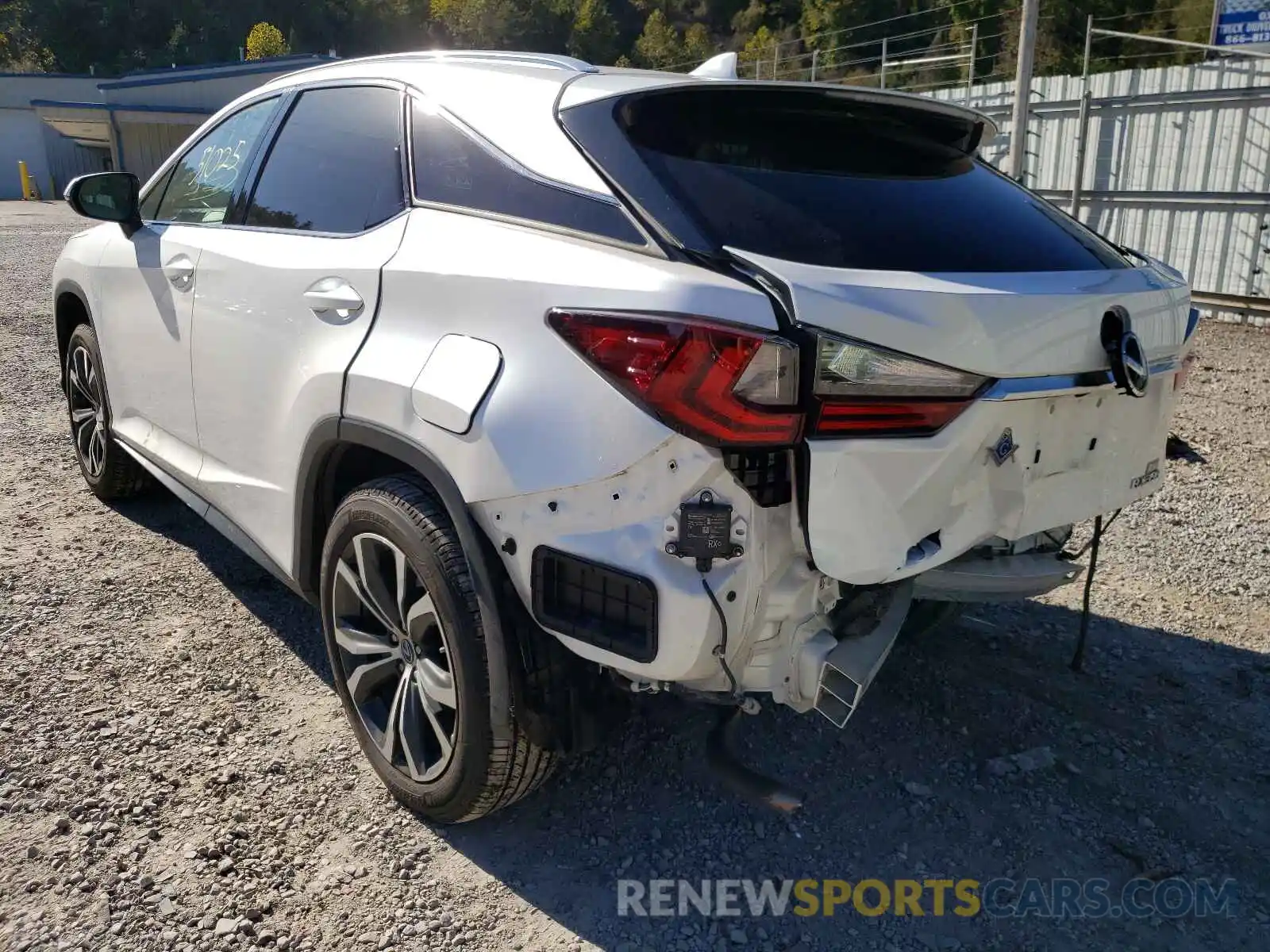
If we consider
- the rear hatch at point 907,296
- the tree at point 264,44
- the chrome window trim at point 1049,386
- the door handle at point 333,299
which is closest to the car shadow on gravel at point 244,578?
the door handle at point 333,299

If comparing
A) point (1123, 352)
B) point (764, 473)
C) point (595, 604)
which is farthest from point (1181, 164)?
point (595, 604)

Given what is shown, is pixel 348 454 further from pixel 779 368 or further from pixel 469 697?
pixel 779 368

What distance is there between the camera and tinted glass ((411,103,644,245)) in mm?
2205

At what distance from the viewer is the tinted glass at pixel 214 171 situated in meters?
3.48

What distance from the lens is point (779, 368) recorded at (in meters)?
1.93

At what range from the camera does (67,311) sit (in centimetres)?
476

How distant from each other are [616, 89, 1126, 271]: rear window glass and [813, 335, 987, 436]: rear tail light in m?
0.25

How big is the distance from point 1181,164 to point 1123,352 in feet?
39.3

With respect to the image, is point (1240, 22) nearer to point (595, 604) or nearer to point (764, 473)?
point (764, 473)

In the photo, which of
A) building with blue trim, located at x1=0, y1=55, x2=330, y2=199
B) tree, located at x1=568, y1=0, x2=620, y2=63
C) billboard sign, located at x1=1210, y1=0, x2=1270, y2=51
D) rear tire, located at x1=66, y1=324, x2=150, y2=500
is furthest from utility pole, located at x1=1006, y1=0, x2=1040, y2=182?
tree, located at x1=568, y1=0, x2=620, y2=63

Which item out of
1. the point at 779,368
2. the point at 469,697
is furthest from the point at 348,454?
the point at 779,368

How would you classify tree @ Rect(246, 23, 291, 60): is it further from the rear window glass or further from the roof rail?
the rear window glass

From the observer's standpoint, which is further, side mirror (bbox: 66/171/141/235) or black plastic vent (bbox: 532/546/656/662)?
side mirror (bbox: 66/171/141/235)

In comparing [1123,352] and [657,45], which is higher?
[657,45]
